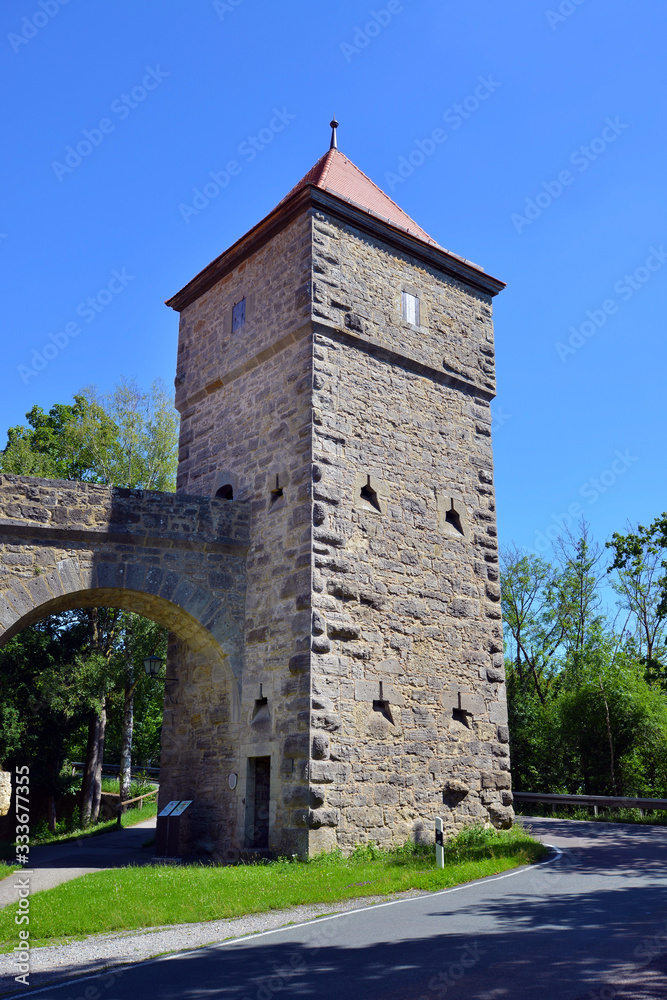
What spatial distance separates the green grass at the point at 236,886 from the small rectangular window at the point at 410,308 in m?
7.82

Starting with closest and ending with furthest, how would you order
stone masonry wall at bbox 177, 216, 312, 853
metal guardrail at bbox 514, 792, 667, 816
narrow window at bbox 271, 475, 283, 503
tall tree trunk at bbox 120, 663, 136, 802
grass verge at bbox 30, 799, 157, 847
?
1. stone masonry wall at bbox 177, 216, 312, 853
2. narrow window at bbox 271, 475, 283, 503
3. metal guardrail at bbox 514, 792, 667, 816
4. grass verge at bbox 30, 799, 157, 847
5. tall tree trunk at bbox 120, 663, 136, 802

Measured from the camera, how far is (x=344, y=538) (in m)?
11.0

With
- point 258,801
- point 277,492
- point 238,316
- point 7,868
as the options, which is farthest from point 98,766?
point 238,316

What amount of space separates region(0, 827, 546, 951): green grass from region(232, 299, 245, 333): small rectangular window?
8116mm

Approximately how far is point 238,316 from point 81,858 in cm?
865

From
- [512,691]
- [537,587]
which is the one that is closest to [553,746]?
[512,691]

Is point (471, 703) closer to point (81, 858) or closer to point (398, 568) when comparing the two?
point (398, 568)

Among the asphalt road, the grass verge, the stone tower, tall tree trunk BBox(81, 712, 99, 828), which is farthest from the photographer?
tall tree trunk BBox(81, 712, 99, 828)

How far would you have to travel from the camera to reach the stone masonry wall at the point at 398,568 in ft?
34.0

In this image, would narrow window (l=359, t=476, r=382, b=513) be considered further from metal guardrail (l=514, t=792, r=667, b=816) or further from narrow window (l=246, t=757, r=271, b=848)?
metal guardrail (l=514, t=792, r=667, b=816)

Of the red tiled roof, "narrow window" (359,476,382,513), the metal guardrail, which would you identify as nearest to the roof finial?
the red tiled roof

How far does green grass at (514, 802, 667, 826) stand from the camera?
14.7 metres

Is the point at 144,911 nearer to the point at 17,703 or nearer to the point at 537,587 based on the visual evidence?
the point at 17,703

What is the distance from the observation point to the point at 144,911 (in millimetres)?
6898
